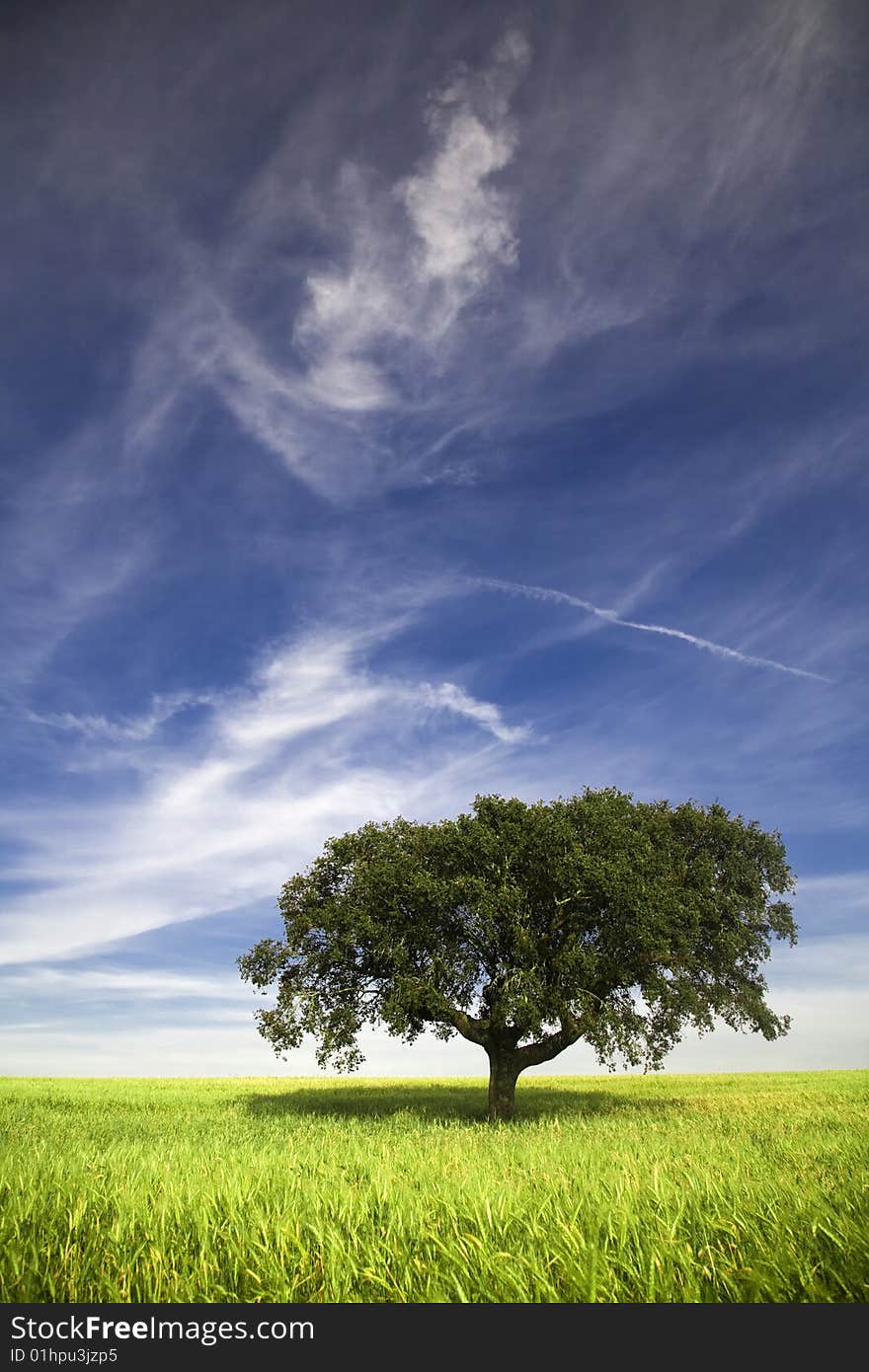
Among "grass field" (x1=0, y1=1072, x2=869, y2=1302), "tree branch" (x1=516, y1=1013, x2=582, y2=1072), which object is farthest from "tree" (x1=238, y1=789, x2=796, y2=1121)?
"grass field" (x1=0, y1=1072, x2=869, y2=1302)

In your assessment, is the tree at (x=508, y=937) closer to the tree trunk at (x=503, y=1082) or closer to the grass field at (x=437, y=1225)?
the tree trunk at (x=503, y=1082)

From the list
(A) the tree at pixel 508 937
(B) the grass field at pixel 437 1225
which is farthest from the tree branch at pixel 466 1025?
(B) the grass field at pixel 437 1225

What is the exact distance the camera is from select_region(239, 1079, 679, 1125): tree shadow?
100ft

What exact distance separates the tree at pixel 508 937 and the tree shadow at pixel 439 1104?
279 centimetres

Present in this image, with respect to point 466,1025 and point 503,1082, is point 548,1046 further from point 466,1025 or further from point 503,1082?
point 466,1025

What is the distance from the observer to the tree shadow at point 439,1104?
30.5 meters

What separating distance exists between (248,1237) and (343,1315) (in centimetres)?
315

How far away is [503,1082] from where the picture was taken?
30047 mm

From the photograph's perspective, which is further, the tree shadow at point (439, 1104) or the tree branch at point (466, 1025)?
the tree shadow at point (439, 1104)

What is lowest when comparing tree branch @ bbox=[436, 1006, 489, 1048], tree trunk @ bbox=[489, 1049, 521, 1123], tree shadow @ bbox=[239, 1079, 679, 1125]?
tree shadow @ bbox=[239, 1079, 679, 1125]

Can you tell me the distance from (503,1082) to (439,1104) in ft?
27.0

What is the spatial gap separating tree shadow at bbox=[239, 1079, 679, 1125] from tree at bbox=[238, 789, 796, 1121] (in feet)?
9.14

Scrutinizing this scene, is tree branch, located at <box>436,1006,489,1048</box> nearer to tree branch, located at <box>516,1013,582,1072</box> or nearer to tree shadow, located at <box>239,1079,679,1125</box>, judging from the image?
tree branch, located at <box>516,1013,582,1072</box>

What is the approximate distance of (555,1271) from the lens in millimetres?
6965
